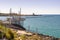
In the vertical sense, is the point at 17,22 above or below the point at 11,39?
below

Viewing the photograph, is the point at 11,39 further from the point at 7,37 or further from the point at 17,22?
the point at 17,22

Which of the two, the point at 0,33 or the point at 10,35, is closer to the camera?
the point at 0,33

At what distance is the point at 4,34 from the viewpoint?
8656 mm

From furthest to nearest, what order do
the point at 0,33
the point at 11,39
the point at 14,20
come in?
the point at 14,20 → the point at 11,39 → the point at 0,33

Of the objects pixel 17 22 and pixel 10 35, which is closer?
pixel 10 35

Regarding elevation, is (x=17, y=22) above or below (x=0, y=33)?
below

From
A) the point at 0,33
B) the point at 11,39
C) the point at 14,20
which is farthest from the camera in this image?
the point at 14,20

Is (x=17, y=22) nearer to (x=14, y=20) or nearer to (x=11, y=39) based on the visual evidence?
(x=14, y=20)

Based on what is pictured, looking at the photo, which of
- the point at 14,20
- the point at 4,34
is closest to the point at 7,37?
the point at 4,34

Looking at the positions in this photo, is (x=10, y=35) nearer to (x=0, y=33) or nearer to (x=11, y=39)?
(x=11, y=39)

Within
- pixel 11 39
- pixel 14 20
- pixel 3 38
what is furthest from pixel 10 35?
pixel 14 20

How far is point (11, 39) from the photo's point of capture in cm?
915

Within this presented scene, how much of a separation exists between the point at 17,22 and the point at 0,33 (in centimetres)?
3261

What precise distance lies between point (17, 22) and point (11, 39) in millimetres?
31844
